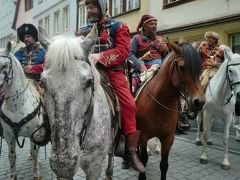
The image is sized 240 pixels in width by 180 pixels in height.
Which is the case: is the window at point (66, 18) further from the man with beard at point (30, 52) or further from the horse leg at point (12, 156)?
the horse leg at point (12, 156)

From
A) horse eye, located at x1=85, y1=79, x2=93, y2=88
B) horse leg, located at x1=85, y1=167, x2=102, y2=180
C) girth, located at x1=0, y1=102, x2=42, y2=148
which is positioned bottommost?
horse leg, located at x1=85, y1=167, x2=102, y2=180

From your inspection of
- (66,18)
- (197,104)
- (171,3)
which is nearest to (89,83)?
(197,104)

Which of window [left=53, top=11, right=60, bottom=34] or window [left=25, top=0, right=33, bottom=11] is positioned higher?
window [left=25, top=0, right=33, bottom=11]

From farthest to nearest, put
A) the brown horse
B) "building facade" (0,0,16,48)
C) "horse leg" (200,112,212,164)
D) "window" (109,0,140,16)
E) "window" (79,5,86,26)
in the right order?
Answer: "building facade" (0,0,16,48) < "window" (79,5,86,26) < "window" (109,0,140,16) < "horse leg" (200,112,212,164) < the brown horse

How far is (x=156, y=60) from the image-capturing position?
5.90 metres

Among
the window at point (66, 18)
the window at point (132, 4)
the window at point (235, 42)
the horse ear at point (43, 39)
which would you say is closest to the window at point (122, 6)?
the window at point (132, 4)

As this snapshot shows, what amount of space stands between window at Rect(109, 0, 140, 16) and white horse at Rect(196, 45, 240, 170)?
10.9 m

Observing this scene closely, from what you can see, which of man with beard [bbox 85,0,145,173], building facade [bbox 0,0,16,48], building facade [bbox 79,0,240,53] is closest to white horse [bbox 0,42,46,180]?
man with beard [bbox 85,0,145,173]

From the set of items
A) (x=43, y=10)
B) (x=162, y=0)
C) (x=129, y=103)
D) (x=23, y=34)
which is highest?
(x=43, y=10)

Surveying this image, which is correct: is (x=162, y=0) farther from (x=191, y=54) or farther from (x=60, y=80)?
(x=60, y=80)

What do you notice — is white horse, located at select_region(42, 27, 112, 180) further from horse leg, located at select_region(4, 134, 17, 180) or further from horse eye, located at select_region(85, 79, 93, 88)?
horse leg, located at select_region(4, 134, 17, 180)

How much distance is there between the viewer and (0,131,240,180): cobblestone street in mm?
5656

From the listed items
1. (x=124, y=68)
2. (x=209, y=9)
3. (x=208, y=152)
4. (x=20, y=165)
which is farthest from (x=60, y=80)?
(x=209, y=9)

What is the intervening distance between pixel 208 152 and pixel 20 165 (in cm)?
396
